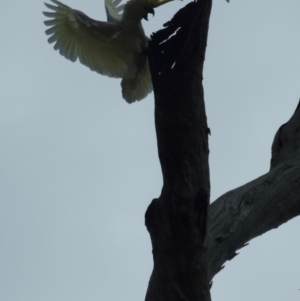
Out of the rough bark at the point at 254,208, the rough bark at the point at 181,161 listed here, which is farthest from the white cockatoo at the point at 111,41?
the rough bark at the point at 254,208

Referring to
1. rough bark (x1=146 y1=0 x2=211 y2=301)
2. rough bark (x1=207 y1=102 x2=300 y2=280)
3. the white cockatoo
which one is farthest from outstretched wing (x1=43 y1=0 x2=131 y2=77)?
rough bark (x1=207 y1=102 x2=300 y2=280)

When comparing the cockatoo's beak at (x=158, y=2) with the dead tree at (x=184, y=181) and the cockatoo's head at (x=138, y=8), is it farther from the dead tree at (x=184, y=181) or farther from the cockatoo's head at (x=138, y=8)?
the dead tree at (x=184, y=181)

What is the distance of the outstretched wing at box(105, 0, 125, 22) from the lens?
18.0 ft

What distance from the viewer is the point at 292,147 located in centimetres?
454

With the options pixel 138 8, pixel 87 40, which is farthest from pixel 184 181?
pixel 87 40

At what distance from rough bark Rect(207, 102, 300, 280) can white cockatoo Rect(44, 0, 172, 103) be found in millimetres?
1428

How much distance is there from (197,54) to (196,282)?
51.0 inches

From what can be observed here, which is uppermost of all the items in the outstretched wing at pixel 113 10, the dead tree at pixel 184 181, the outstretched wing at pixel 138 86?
the outstretched wing at pixel 113 10

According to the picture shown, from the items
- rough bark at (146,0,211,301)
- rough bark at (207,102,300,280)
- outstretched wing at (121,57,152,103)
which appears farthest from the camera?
outstretched wing at (121,57,152,103)

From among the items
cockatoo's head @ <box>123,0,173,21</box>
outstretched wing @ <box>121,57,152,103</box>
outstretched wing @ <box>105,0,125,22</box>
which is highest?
outstretched wing @ <box>105,0,125,22</box>

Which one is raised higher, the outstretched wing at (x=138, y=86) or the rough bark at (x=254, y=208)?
→ the outstretched wing at (x=138, y=86)

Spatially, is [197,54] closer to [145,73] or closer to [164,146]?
[164,146]

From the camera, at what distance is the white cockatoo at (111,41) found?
4891mm

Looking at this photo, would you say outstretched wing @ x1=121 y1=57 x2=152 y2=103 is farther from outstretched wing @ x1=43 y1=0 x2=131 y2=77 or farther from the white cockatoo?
outstretched wing @ x1=43 y1=0 x2=131 y2=77
